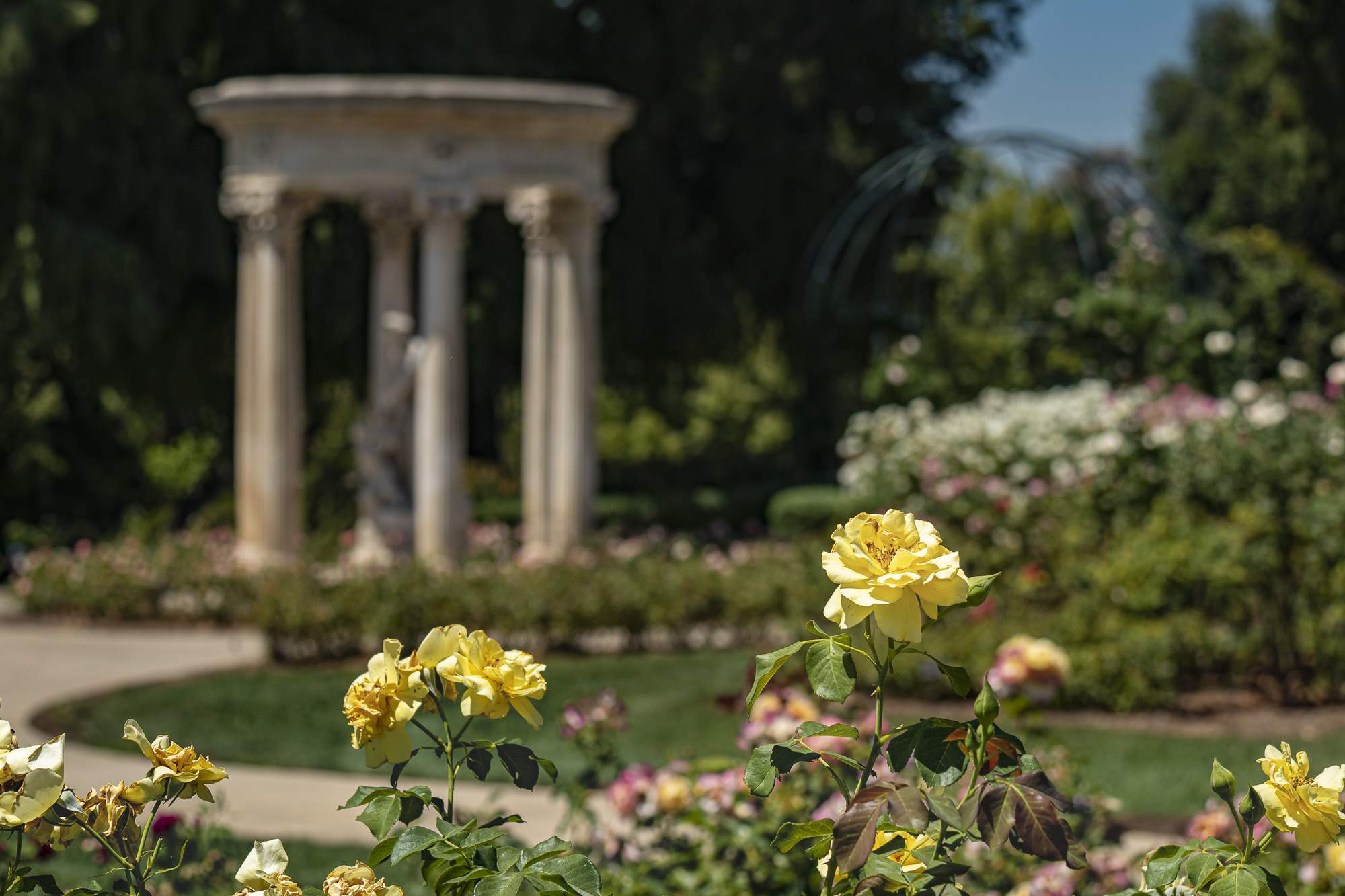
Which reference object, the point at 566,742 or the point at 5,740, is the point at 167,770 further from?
the point at 566,742

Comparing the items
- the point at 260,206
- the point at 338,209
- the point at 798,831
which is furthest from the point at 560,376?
the point at 798,831

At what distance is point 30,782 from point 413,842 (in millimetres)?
435

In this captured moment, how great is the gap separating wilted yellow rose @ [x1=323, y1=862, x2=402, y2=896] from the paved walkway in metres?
1.61

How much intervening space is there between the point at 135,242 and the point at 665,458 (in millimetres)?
11492

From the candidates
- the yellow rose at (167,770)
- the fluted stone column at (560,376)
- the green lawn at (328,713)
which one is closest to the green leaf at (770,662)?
the yellow rose at (167,770)

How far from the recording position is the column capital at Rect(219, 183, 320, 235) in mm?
13648

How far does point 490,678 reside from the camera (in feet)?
7.07

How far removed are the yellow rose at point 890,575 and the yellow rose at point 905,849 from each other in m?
0.29

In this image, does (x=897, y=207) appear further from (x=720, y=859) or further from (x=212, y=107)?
(x=720, y=859)

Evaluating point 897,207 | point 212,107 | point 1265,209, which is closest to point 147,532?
point 212,107

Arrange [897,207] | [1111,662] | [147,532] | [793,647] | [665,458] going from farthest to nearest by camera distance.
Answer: [665,458], [897,207], [147,532], [1111,662], [793,647]

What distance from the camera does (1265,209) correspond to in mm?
29781

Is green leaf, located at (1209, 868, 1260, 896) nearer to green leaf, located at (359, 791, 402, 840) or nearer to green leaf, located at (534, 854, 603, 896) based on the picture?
green leaf, located at (534, 854, 603, 896)

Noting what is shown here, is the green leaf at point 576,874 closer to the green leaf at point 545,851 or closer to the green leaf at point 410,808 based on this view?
the green leaf at point 545,851
